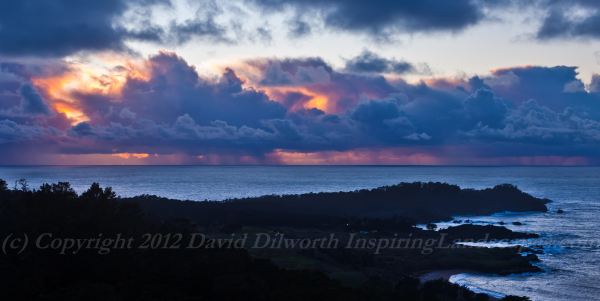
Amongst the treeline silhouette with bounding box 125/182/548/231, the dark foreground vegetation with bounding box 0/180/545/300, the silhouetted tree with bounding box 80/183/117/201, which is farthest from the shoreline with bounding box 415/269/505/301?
the silhouetted tree with bounding box 80/183/117/201

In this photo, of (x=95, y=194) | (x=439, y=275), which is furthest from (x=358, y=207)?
(x=95, y=194)

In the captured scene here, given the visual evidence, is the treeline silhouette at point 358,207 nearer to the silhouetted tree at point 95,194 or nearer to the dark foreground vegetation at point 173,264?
the dark foreground vegetation at point 173,264

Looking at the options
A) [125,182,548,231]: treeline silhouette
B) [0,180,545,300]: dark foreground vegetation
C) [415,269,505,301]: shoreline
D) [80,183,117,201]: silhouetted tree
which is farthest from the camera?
[125,182,548,231]: treeline silhouette

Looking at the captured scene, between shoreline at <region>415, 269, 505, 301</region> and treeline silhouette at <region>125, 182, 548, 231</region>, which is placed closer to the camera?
shoreline at <region>415, 269, 505, 301</region>

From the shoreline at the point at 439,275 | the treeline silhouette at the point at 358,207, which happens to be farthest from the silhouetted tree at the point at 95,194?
the treeline silhouette at the point at 358,207

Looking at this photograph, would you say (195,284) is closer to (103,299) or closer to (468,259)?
(103,299)

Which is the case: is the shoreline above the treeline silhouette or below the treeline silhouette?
below

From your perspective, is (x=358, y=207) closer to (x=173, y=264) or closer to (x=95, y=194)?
(x=95, y=194)

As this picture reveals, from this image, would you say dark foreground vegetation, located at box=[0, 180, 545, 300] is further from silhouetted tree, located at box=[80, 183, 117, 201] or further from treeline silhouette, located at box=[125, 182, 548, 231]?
treeline silhouette, located at box=[125, 182, 548, 231]

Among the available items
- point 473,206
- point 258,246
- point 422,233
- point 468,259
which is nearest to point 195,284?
point 258,246

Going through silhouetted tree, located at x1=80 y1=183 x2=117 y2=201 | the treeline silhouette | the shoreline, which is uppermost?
silhouetted tree, located at x1=80 y1=183 x2=117 y2=201

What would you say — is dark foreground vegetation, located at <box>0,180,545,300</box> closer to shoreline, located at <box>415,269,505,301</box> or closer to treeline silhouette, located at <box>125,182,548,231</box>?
shoreline, located at <box>415,269,505,301</box>

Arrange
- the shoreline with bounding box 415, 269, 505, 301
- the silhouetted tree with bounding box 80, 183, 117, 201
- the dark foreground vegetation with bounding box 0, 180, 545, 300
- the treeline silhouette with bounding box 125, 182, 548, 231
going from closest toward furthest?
the dark foreground vegetation with bounding box 0, 180, 545, 300
the silhouetted tree with bounding box 80, 183, 117, 201
the shoreline with bounding box 415, 269, 505, 301
the treeline silhouette with bounding box 125, 182, 548, 231
